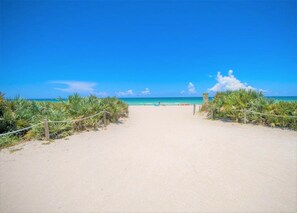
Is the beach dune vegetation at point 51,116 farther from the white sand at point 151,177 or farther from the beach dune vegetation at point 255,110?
the beach dune vegetation at point 255,110

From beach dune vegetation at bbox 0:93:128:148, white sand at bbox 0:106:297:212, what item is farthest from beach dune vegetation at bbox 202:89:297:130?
beach dune vegetation at bbox 0:93:128:148

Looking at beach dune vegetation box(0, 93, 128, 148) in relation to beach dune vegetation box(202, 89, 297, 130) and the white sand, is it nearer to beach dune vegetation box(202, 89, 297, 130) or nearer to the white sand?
the white sand

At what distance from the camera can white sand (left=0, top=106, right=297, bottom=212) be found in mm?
3166

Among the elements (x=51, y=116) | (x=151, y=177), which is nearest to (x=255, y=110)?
(x=151, y=177)

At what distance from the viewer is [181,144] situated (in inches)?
267

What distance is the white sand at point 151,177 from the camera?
317 centimetres

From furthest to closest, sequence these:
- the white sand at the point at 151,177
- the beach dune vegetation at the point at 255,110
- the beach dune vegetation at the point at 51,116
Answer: the beach dune vegetation at the point at 255,110
the beach dune vegetation at the point at 51,116
the white sand at the point at 151,177

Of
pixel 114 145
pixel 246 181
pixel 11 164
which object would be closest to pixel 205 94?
pixel 114 145

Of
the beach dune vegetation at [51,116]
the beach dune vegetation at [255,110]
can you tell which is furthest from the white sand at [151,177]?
the beach dune vegetation at [255,110]

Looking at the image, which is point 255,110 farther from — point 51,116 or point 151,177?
point 51,116

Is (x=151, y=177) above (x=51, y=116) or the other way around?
the other way around

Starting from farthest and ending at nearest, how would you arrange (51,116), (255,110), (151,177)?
(255,110) < (51,116) < (151,177)

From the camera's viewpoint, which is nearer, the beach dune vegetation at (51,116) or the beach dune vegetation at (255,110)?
the beach dune vegetation at (51,116)

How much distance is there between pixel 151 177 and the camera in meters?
4.11
